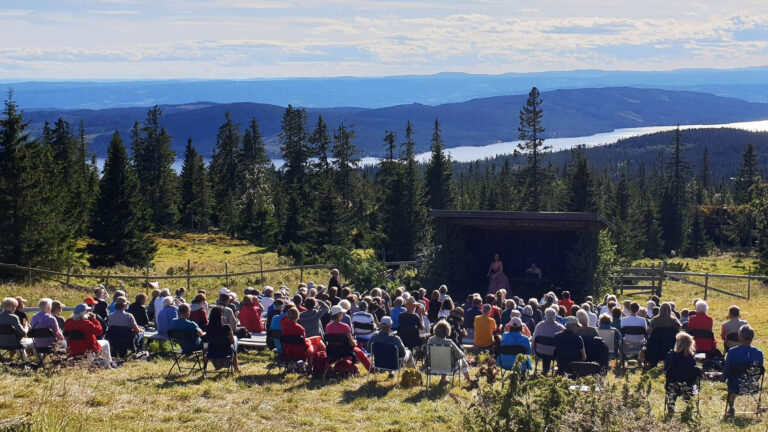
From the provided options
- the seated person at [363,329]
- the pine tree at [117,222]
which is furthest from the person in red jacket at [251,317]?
the pine tree at [117,222]

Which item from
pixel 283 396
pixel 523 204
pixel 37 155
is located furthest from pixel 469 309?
pixel 523 204

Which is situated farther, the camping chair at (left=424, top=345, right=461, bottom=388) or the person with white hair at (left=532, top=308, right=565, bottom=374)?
the person with white hair at (left=532, top=308, right=565, bottom=374)

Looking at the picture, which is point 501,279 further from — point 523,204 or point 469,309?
point 523,204

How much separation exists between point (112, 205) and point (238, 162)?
3155 centimetres

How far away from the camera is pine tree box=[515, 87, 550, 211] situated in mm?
54375

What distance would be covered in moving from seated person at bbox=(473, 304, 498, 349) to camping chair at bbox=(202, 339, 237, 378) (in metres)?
3.94

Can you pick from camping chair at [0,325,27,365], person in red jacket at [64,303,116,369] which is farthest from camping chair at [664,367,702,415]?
camping chair at [0,325,27,365]

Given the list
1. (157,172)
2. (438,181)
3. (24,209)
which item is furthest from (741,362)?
(157,172)

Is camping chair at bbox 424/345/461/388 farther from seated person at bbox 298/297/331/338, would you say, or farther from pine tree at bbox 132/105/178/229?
pine tree at bbox 132/105/178/229

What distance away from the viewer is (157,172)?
222ft

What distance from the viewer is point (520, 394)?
7.03 meters

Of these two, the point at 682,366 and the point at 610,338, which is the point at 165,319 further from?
the point at 682,366

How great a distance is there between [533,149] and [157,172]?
3344 cm

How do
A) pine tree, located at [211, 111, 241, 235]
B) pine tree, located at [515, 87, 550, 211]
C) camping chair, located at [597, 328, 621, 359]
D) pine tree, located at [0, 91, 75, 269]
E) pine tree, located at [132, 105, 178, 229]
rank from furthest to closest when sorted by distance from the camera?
1. pine tree, located at [211, 111, 241, 235]
2. pine tree, located at [132, 105, 178, 229]
3. pine tree, located at [515, 87, 550, 211]
4. pine tree, located at [0, 91, 75, 269]
5. camping chair, located at [597, 328, 621, 359]
